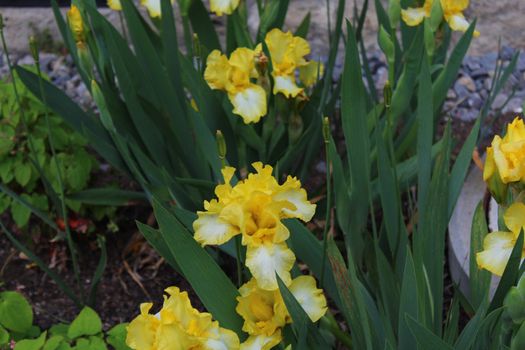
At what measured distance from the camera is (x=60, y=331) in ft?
5.03

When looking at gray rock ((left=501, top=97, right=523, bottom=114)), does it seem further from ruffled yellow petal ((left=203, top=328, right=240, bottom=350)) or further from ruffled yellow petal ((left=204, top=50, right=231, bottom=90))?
ruffled yellow petal ((left=203, top=328, right=240, bottom=350))

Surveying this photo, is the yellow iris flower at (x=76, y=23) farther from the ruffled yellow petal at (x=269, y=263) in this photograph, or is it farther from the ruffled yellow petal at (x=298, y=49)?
the ruffled yellow petal at (x=269, y=263)

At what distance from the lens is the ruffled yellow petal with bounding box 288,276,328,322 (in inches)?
46.3

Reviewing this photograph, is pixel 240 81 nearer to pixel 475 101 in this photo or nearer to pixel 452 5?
pixel 452 5

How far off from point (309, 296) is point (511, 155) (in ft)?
1.17

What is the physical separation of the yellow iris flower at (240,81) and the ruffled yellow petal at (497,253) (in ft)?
2.16

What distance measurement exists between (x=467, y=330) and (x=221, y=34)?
2045 mm

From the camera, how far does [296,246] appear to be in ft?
4.70

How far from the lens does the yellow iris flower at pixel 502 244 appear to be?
107 cm

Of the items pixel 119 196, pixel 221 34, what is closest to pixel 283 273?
pixel 119 196

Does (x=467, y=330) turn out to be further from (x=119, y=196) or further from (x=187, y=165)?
(x=119, y=196)

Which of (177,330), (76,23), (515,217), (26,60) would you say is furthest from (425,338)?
(26,60)

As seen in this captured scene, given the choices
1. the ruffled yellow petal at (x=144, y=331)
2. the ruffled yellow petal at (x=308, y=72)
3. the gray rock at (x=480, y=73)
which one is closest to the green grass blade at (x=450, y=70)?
the ruffled yellow petal at (x=308, y=72)

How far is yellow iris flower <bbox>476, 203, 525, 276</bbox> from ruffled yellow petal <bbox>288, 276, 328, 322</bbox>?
0.24 metres
